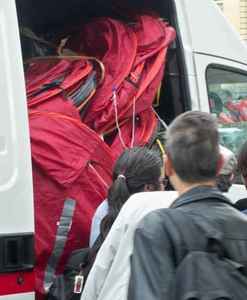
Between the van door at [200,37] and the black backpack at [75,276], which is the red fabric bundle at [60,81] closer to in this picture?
the van door at [200,37]

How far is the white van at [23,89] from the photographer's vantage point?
10.5 ft

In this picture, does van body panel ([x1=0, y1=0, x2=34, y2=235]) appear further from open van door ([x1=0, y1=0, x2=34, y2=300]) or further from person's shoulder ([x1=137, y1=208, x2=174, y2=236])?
person's shoulder ([x1=137, y1=208, x2=174, y2=236])

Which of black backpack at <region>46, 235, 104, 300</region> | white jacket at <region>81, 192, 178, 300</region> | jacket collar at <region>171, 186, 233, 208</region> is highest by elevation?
jacket collar at <region>171, 186, 233, 208</region>

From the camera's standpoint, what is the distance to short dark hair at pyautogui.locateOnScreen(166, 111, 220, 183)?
2.26m

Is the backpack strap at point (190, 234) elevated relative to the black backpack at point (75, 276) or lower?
elevated

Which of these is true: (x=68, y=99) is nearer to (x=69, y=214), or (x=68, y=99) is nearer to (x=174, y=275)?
(x=69, y=214)

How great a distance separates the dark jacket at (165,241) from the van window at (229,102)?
94.9 inches

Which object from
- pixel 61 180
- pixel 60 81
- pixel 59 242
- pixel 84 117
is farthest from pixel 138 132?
pixel 59 242

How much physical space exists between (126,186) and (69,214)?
378 millimetres

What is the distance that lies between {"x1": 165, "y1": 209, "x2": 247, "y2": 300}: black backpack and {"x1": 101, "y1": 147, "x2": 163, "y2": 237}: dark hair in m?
1.29

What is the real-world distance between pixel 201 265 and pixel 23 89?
63.5 inches

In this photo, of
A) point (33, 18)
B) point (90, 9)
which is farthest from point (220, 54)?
point (33, 18)

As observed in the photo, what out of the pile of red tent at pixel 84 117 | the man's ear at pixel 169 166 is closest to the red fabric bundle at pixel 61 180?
Answer: the pile of red tent at pixel 84 117

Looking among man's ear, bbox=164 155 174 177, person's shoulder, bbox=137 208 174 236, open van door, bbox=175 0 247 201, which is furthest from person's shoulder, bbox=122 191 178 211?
open van door, bbox=175 0 247 201
